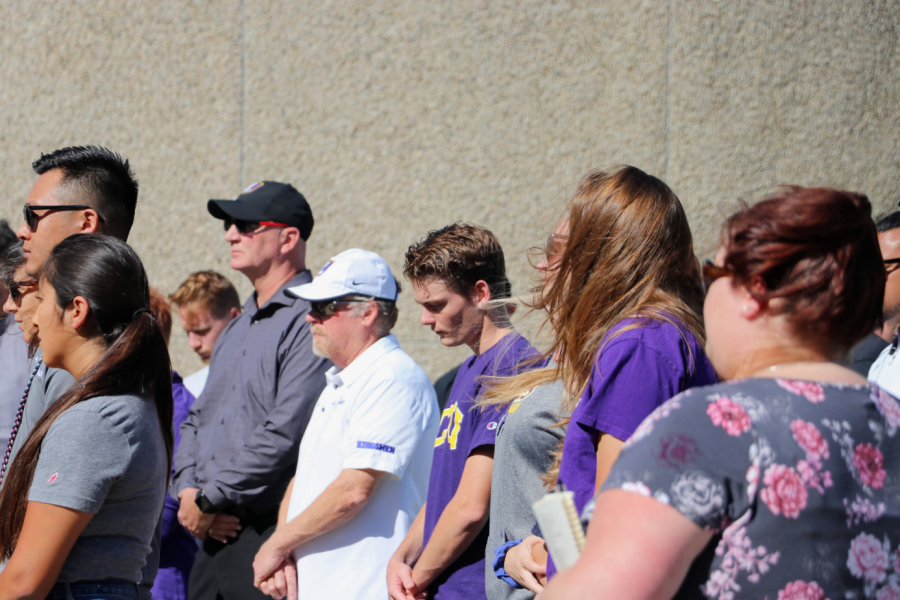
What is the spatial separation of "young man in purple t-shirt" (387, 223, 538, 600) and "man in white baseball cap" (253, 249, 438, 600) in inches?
9.6

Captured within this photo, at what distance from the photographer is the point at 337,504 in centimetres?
289

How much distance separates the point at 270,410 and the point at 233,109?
263cm

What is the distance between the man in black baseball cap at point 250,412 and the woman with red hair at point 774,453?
2504 mm

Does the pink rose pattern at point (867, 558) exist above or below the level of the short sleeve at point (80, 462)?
above

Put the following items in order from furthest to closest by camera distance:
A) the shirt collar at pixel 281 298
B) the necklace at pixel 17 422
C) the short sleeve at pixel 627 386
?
1. the shirt collar at pixel 281 298
2. the necklace at pixel 17 422
3. the short sleeve at pixel 627 386

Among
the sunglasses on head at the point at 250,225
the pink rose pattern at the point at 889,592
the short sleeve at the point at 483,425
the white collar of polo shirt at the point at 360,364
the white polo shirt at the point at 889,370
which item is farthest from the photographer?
the sunglasses on head at the point at 250,225

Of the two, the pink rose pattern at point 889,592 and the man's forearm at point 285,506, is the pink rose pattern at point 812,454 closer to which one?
the pink rose pattern at point 889,592

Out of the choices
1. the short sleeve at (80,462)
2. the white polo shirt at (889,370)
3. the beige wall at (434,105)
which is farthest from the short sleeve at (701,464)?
the beige wall at (434,105)

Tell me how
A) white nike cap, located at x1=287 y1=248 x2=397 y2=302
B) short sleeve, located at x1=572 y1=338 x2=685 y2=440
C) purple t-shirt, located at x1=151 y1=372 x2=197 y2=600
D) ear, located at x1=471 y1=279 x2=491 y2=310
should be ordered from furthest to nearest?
purple t-shirt, located at x1=151 y1=372 x2=197 y2=600, white nike cap, located at x1=287 y1=248 x2=397 y2=302, ear, located at x1=471 y1=279 x2=491 y2=310, short sleeve, located at x1=572 y1=338 x2=685 y2=440

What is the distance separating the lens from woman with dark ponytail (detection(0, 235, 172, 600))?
1.98 metres

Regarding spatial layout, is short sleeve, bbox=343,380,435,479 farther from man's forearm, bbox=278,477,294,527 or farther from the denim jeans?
the denim jeans

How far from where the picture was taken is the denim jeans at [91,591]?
2.06 meters

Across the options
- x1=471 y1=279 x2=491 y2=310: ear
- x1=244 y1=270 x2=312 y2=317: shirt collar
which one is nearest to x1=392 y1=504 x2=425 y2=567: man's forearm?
x1=471 y1=279 x2=491 y2=310: ear

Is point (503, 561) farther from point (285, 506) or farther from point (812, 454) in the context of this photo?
point (285, 506)
